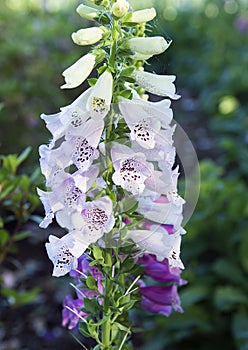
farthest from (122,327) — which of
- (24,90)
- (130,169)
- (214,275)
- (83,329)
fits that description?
(24,90)

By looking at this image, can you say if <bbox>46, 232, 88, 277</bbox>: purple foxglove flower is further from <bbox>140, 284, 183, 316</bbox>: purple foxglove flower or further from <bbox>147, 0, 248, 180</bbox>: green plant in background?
<bbox>147, 0, 248, 180</bbox>: green plant in background

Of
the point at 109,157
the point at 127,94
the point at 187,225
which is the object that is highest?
the point at 127,94

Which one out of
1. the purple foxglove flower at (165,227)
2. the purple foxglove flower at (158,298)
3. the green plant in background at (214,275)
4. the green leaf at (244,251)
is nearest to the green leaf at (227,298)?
the green plant in background at (214,275)

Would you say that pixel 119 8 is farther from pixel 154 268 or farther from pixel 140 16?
pixel 154 268

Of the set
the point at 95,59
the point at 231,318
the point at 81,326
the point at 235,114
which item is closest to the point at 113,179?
the point at 95,59

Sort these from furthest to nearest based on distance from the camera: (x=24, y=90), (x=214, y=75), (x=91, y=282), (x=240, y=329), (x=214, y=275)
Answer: (x=214, y=75) < (x=24, y=90) < (x=214, y=275) < (x=240, y=329) < (x=91, y=282)

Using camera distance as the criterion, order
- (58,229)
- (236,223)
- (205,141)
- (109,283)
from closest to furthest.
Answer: (109,283) < (236,223) < (58,229) < (205,141)

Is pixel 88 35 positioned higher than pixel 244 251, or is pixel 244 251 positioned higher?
pixel 88 35

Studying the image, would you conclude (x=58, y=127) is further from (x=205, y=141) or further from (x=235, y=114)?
(x=205, y=141)
